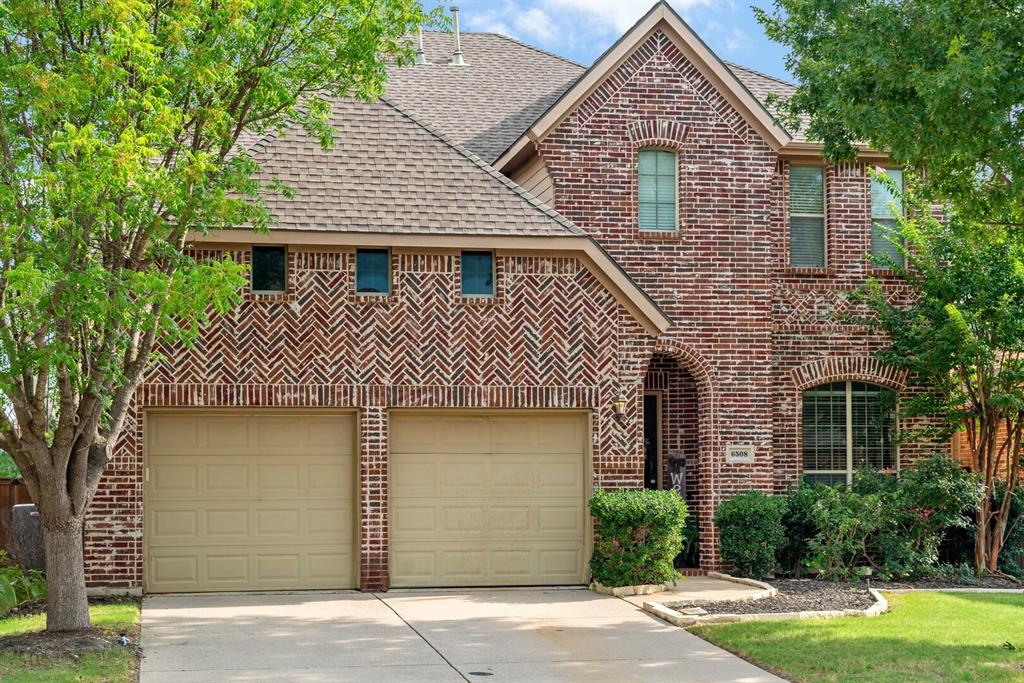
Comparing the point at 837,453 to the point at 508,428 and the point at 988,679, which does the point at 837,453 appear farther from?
the point at 988,679

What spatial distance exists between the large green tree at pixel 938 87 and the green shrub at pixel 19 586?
418 inches

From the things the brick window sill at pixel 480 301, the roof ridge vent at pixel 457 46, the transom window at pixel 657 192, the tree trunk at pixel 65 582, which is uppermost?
the roof ridge vent at pixel 457 46

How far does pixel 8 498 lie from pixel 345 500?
→ 4.98m

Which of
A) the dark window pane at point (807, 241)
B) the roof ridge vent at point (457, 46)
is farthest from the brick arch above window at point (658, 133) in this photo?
the roof ridge vent at point (457, 46)

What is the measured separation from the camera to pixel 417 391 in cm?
1736

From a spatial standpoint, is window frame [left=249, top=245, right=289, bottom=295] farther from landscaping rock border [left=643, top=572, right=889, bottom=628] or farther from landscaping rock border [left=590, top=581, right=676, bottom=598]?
landscaping rock border [left=643, top=572, right=889, bottom=628]

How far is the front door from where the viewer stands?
812 inches

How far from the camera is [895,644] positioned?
1314 cm

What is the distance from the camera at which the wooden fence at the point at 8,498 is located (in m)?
18.3

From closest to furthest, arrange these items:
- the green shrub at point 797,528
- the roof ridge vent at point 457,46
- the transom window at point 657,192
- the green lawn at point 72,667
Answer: the green lawn at point 72,667 < the green shrub at point 797,528 < the transom window at point 657,192 < the roof ridge vent at point 457,46

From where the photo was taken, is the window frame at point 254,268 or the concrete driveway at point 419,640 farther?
the window frame at point 254,268

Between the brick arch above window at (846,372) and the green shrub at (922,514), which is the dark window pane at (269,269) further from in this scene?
the green shrub at (922,514)

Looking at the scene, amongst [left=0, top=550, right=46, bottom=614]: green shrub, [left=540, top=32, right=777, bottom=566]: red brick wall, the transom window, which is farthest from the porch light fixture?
[left=0, top=550, right=46, bottom=614]: green shrub

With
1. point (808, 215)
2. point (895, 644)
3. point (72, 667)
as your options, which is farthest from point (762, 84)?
point (72, 667)
